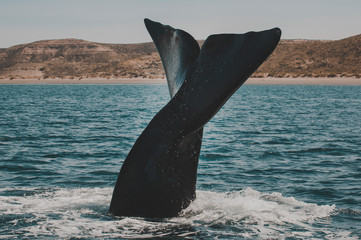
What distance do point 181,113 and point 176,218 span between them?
163cm

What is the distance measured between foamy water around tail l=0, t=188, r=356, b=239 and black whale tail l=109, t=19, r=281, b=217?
325 millimetres

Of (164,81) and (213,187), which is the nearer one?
(213,187)

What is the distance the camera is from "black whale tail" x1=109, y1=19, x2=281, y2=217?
638 cm

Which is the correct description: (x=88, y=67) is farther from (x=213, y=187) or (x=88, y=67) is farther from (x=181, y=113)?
(x=181, y=113)

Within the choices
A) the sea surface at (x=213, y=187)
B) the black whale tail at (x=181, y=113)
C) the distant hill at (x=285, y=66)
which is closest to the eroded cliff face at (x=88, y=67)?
the distant hill at (x=285, y=66)

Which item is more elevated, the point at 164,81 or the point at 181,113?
the point at 164,81

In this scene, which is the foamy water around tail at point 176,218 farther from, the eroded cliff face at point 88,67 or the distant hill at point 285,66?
the eroded cliff face at point 88,67

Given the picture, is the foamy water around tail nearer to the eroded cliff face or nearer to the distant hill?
the distant hill

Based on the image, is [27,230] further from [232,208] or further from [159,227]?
[232,208]

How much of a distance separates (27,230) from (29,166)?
665 cm

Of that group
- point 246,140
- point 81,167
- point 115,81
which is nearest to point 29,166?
point 81,167

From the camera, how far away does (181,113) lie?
6633mm

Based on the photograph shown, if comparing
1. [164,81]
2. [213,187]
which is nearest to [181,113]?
[213,187]

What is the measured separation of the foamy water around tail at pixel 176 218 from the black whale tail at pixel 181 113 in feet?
1.07
